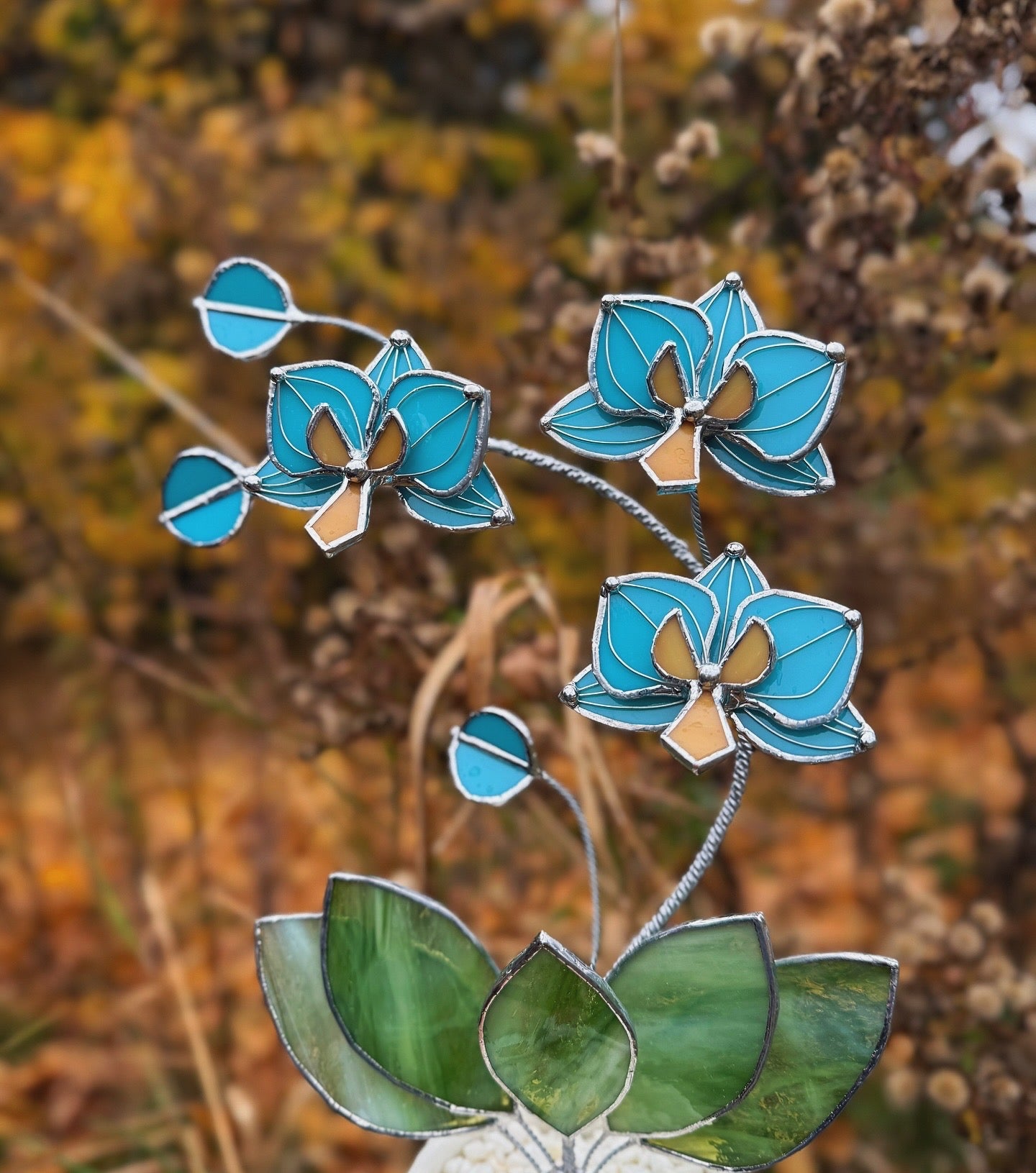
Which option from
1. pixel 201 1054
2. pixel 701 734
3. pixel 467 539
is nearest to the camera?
pixel 701 734

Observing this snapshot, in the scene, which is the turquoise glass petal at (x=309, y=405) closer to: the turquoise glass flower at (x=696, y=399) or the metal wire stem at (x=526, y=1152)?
the turquoise glass flower at (x=696, y=399)

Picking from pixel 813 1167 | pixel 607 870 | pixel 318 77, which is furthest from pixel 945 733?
pixel 318 77

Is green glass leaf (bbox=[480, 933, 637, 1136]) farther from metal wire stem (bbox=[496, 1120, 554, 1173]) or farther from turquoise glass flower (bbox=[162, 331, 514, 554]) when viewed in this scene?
turquoise glass flower (bbox=[162, 331, 514, 554])

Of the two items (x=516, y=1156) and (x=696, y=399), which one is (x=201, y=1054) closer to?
(x=516, y=1156)

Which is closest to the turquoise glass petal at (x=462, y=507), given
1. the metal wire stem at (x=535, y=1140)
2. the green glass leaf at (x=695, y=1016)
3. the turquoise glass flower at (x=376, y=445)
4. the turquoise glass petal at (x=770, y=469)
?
the turquoise glass flower at (x=376, y=445)

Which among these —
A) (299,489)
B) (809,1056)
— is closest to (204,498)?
(299,489)

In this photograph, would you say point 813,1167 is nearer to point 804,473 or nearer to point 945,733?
point 804,473
